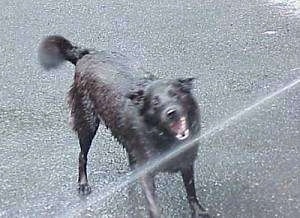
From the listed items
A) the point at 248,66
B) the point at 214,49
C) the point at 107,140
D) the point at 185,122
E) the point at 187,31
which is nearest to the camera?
the point at 185,122

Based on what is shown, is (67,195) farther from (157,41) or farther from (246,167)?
(157,41)

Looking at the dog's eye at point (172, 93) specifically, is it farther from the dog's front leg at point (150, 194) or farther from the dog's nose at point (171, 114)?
the dog's front leg at point (150, 194)

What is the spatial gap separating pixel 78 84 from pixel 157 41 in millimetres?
3029

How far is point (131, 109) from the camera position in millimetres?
Result: 3705

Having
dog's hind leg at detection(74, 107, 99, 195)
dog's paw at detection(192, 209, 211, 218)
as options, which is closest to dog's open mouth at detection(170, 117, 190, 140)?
dog's paw at detection(192, 209, 211, 218)

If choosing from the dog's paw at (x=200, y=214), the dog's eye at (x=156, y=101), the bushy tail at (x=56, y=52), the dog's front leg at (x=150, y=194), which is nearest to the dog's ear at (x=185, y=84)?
the dog's eye at (x=156, y=101)

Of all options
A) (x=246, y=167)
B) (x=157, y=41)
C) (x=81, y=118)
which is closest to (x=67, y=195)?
(x=81, y=118)

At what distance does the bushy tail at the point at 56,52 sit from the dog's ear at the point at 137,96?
77cm

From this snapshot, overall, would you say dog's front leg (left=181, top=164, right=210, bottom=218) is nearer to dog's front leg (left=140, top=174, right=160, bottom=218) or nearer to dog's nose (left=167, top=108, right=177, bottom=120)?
dog's front leg (left=140, top=174, right=160, bottom=218)

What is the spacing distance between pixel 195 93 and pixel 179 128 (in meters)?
2.26

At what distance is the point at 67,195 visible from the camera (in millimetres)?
4398

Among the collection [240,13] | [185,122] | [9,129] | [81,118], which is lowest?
[240,13]

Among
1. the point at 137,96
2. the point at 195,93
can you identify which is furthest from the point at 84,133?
the point at 195,93

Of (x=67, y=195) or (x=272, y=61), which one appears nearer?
(x=67, y=195)
